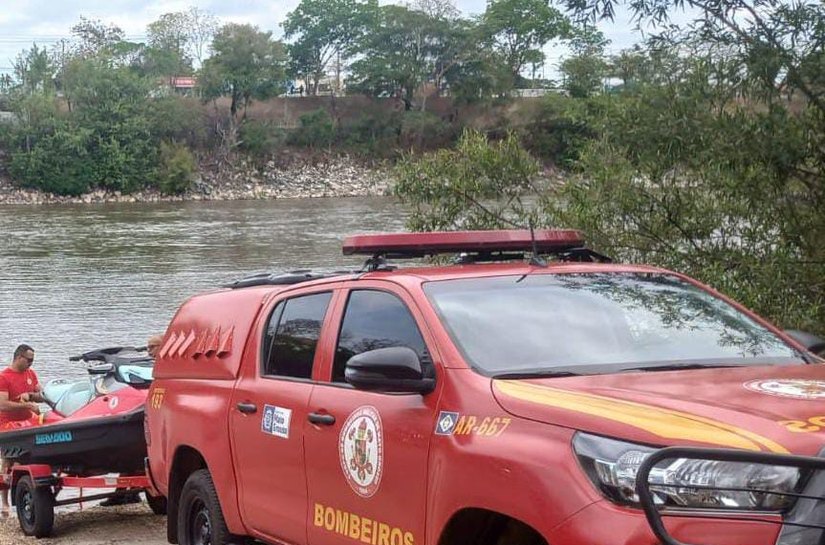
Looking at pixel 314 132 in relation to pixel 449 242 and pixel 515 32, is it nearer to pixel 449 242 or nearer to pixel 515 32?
pixel 515 32

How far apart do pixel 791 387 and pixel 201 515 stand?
366 centimetres

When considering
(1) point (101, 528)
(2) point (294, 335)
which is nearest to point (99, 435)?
(1) point (101, 528)

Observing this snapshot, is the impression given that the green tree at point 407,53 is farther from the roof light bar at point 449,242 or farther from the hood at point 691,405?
the hood at point 691,405

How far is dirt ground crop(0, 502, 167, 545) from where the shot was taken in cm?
1030

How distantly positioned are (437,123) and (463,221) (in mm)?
85226

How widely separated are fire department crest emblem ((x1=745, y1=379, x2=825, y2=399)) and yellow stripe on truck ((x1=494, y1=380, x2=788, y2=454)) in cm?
42

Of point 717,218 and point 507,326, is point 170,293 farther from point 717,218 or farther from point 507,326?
point 507,326

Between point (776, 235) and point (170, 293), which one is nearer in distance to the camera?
point (776, 235)

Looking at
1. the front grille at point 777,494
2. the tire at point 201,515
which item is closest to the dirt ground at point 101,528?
the tire at point 201,515

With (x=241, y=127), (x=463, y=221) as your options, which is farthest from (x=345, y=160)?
(x=463, y=221)

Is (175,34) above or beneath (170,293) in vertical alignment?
above

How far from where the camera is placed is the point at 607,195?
13641mm

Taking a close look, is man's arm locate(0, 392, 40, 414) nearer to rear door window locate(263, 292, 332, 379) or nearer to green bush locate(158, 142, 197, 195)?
rear door window locate(263, 292, 332, 379)

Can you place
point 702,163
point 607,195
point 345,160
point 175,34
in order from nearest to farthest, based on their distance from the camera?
point 702,163 → point 607,195 → point 345,160 → point 175,34
